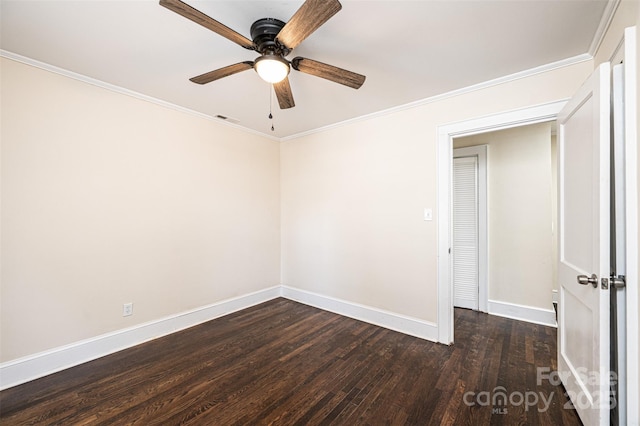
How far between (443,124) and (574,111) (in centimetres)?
109

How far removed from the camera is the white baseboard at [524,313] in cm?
302

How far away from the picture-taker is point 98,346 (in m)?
2.43

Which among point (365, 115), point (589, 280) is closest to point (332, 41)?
point (365, 115)

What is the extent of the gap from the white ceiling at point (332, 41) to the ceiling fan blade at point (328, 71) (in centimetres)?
23

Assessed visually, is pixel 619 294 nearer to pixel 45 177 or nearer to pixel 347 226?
pixel 347 226

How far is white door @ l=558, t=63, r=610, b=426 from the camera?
53.1 inches

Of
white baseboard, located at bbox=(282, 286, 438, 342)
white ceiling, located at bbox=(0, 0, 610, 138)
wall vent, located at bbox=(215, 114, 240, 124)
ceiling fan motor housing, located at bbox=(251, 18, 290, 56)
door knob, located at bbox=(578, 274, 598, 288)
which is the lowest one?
white baseboard, located at bbox=(282, 286, 438, 342)

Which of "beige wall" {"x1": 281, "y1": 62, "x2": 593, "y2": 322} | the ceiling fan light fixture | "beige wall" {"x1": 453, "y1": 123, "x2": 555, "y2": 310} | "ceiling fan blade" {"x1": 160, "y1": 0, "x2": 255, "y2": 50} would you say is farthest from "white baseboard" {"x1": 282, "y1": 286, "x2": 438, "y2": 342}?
"ceiling fan blade" {"x1": 160, "y1": 0, "x2": 255, "y2": 50}

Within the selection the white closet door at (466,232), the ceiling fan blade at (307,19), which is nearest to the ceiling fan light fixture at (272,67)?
the ceiling fan blade at (307,19)

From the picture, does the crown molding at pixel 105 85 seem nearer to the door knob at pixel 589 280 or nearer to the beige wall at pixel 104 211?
the beige wall at pixel 104 211

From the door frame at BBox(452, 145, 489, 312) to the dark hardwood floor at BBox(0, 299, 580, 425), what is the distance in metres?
0.53

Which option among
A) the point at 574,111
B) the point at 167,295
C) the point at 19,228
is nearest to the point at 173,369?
the point at 167,295

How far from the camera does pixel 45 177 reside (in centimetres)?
219

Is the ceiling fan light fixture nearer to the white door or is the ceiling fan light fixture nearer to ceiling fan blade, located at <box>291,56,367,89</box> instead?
ceiling fan blade, located at <box>291,56,367,89</box>
